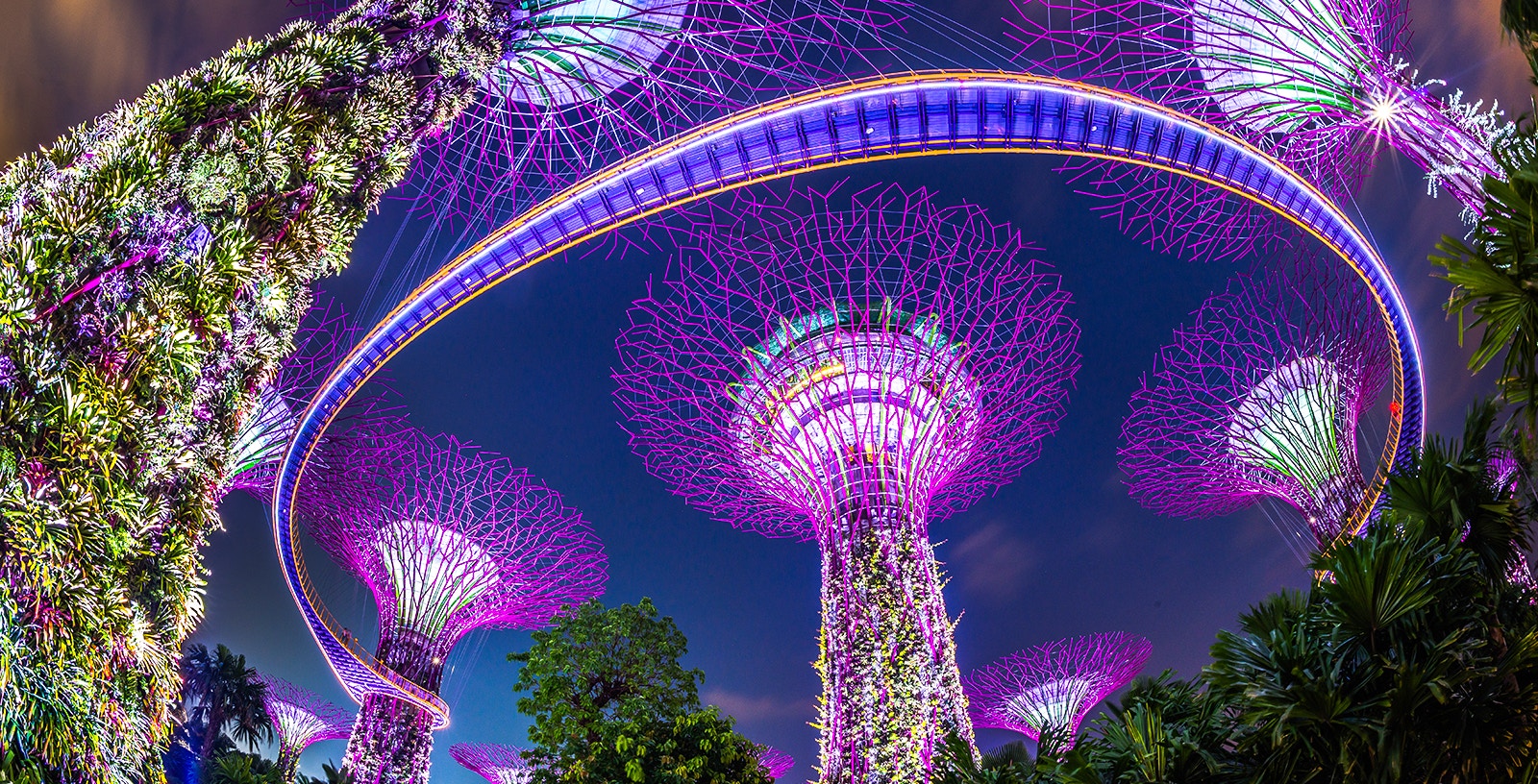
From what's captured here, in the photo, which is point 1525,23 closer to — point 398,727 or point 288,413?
point 288,413

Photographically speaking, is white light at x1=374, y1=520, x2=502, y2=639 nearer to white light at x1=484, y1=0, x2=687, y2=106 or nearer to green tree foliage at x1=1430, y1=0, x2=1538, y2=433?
white light at x1=484, y1=0, x2=687, y2=106

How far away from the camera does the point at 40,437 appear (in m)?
3.84

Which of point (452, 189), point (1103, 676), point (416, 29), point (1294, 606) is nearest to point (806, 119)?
point (452, 189)

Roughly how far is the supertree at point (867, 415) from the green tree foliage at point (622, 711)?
8.31 ft

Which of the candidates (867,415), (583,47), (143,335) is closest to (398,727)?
(867,415)

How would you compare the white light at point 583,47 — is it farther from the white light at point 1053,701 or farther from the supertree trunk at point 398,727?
the white light at point 1053,701

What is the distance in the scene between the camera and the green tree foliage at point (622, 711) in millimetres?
16047

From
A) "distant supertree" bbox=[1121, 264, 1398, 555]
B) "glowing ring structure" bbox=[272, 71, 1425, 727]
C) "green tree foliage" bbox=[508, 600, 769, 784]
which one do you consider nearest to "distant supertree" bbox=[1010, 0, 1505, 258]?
"glowing ring structure" bbox=[272, 71, 1425, 727]

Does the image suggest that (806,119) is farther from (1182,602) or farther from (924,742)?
(1182,602)

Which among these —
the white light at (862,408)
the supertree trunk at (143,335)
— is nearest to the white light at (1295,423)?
the white light at (862,408)

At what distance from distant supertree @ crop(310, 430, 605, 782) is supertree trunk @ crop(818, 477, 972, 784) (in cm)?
1072

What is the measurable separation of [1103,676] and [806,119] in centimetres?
3191

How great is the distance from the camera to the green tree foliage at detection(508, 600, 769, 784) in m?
16.0

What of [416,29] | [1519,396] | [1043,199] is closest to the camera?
[1519,396]
